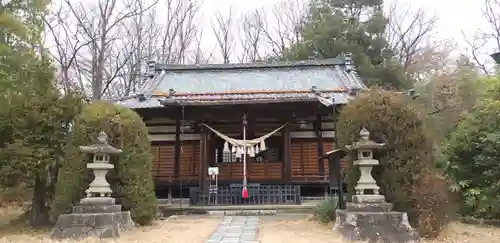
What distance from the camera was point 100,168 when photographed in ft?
29.2

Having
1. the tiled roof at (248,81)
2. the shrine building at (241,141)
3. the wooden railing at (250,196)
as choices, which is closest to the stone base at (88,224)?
the wooden railing at (250,196)

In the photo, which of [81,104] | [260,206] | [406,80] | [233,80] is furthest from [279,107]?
[406,80]

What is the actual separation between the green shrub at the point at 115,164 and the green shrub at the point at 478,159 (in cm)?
871

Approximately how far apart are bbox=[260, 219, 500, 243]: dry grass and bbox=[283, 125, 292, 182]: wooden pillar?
3780mm

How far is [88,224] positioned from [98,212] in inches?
12.4

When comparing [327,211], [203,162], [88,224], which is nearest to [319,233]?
[327,211]

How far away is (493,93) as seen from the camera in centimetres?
1220

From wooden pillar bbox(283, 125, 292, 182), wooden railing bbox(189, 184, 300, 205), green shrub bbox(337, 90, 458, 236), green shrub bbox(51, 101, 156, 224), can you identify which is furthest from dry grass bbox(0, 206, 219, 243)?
wooden pillar bbox(283, 125, 292, 182)

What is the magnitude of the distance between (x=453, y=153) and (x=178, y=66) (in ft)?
42.0

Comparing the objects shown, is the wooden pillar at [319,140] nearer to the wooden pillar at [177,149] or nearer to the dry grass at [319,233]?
the dry grass at [319,233]

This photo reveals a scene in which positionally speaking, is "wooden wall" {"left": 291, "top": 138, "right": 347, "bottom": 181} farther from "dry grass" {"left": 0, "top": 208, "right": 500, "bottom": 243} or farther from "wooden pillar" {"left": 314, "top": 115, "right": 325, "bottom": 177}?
"dry grass" {"left": 0, "top": 208, "right": 500, "bottom": 243}

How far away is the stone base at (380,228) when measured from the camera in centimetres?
773

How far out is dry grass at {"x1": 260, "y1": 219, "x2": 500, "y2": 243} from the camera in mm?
8055

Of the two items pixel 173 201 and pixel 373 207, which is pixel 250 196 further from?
pixel 373 207
